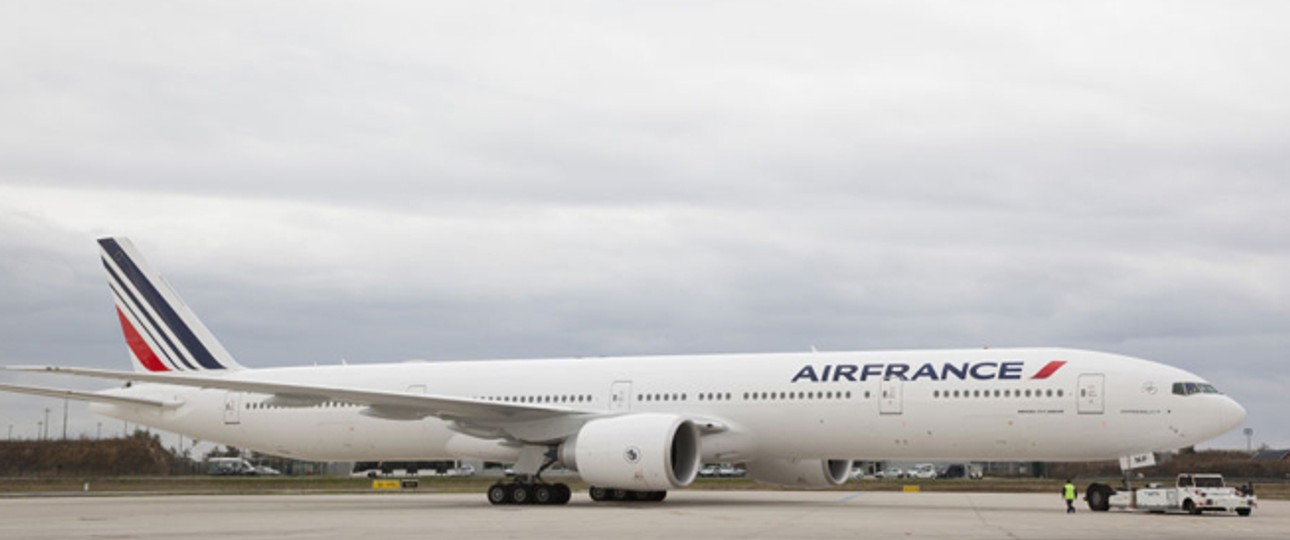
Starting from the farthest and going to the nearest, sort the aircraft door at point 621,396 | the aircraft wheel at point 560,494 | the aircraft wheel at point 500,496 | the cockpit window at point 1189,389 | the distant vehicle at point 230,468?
the distant vehicle at point 230,468
the aircraft door at point 621,396
the aircraft wheel at point 500,496
the aircraft wheel at point 560,494
the cockpit window at point 1189,389

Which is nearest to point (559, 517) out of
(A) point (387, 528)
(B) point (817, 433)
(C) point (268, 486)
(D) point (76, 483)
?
(A) point (387, 528)

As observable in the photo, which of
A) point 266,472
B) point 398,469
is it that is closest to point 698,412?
point 266,472

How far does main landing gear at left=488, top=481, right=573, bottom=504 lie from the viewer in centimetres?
3188

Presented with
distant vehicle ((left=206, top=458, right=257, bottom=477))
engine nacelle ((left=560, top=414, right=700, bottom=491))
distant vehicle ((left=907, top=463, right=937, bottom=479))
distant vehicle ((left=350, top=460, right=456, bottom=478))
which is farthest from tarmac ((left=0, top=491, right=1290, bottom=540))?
distant vehicle ((left=350, top=460, right=456, bottom=478))

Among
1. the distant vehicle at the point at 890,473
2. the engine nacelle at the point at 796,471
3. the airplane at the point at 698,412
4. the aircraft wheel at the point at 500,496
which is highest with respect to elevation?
the airplane at the point at 698,412

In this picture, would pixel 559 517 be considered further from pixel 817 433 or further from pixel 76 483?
pixel 76 483

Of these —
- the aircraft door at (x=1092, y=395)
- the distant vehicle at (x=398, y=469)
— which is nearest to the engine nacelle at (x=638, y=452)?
the aircraft door at (x=1092, y=395)

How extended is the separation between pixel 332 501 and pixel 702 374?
1046cm

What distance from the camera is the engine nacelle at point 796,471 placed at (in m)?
33.5

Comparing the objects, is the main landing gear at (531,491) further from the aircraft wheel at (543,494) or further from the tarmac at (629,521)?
the tarmac at (629,521)

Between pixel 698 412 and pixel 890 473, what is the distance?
46265 millimetres

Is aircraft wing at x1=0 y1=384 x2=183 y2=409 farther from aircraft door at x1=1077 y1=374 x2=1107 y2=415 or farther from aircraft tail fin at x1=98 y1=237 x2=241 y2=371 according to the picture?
aircraft door at x1=1077 y1=374 x2=1107 y2=415

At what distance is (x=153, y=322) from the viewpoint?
127ft

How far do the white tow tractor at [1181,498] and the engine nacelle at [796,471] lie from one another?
6199mm
